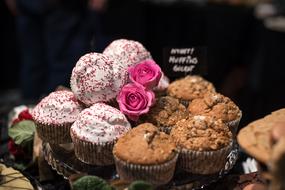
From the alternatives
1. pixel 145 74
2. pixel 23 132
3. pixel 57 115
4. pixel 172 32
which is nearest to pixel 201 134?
pixel 145 74

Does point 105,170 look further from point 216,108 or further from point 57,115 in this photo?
point 216,108

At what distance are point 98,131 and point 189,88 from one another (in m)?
0.49

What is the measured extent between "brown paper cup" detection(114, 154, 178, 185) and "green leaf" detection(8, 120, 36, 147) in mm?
530

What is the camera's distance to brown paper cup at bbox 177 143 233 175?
142cm

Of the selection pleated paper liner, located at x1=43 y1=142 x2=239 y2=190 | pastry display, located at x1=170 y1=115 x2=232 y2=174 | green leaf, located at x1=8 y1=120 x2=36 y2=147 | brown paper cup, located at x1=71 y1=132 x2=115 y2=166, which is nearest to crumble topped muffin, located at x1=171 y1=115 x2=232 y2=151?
pastry display, located at x1=170 y1=115 x2=232 y2=174

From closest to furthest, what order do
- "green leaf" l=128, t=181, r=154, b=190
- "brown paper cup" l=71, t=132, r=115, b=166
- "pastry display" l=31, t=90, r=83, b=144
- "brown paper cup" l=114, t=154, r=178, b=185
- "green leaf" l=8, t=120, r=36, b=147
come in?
"green leaf" l=128, t=181, r=154, b=190 < "brown paper cup" l=114, t=154, r=178, b=185 < "brown paper cup" l=71, t=132, r=115, b=166 < "pastry display" l=31, t=90, r=83, b=144 < "green leaf" l=8, t=120, r=36, b=147

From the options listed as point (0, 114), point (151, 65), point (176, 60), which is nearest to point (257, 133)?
point (151, 65)

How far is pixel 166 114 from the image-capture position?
1.57 meters

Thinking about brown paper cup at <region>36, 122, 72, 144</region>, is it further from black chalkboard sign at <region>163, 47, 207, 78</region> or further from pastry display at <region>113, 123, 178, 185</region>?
black chalkboard sign at <region>163, 47, 207, 78</region>

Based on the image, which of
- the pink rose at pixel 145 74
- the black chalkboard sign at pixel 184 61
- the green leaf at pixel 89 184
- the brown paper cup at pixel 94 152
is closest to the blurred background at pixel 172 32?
the black chalkboard sign at pixel 184 61

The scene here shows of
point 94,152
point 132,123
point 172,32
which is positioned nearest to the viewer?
point 94,152

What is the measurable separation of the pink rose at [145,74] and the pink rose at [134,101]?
0.04 m

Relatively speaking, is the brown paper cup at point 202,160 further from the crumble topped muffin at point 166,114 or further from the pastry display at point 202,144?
the crumble topped muffin at point 166,114

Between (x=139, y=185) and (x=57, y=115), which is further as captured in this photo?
(x=57, y=115)
